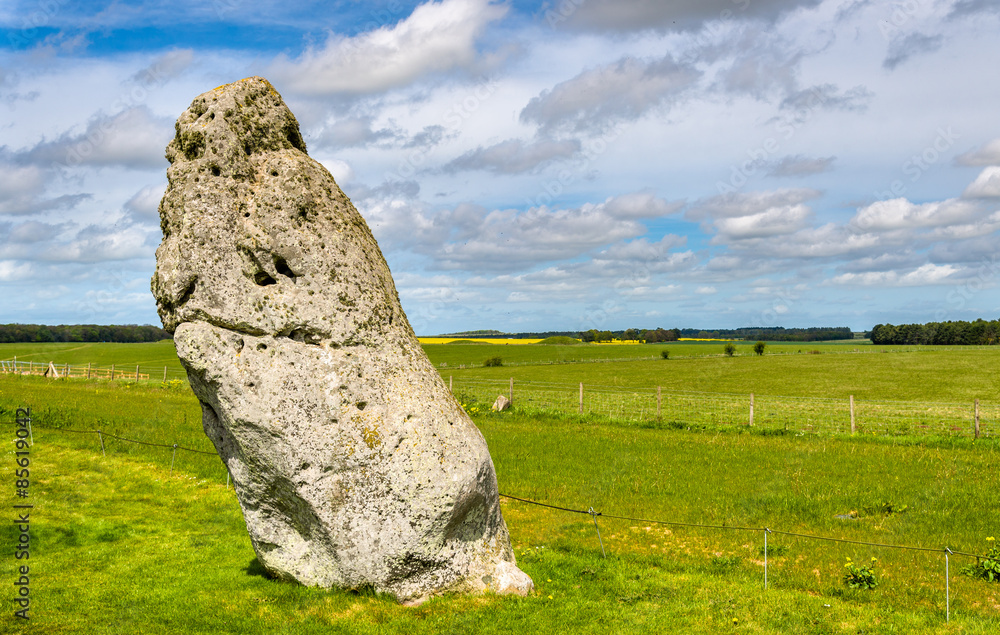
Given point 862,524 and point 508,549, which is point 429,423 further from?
point 862,524

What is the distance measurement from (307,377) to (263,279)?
156 centimetres

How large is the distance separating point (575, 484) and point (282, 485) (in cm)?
1040

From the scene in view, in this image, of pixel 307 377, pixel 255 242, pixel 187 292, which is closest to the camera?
pixel 307 377

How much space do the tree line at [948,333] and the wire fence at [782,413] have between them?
10961 centimetres

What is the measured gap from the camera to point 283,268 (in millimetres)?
9117

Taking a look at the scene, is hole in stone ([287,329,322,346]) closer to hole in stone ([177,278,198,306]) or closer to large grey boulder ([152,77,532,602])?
large grey boulder ([152,77,532,602])

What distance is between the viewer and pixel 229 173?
9.17m

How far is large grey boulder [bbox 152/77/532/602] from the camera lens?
8.75 m

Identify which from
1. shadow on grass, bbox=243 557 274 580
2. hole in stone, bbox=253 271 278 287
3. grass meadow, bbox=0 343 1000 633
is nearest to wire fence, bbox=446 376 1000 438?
grass meadow, bbox=0 343 1000 633

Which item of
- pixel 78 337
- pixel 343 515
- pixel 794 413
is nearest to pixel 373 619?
pixel 343 515

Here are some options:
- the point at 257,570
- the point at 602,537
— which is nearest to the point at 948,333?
the point at 602,537

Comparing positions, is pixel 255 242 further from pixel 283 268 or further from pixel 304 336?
pixel 304 336

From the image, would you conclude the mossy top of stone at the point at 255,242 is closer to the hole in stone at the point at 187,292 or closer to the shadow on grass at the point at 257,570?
the hole in stone at the point at 187,292

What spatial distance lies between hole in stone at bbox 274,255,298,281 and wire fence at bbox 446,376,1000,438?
20.9 metres
